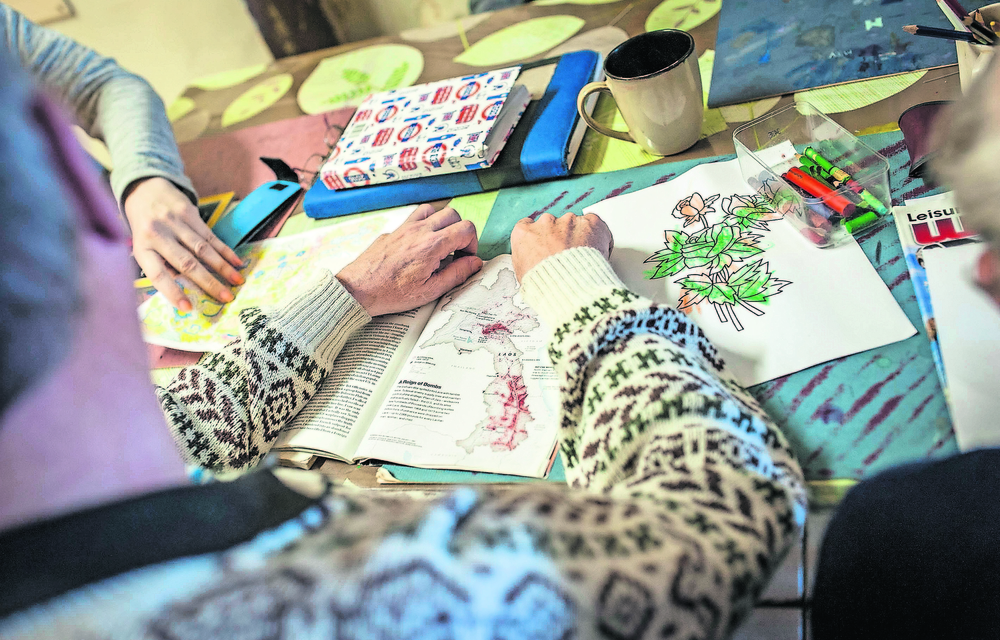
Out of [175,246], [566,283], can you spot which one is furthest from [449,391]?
[175,246]

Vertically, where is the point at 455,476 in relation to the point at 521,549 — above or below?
below

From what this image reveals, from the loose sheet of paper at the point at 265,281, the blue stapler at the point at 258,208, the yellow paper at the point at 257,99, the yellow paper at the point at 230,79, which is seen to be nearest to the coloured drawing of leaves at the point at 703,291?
the loose sheet of paper at the point at 265,281

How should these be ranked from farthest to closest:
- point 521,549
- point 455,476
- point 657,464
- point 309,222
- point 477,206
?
point 309,222 → point 477,206 → point 455,476 → point 657,464 → point 521,549

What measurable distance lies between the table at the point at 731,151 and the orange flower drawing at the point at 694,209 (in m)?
0.08

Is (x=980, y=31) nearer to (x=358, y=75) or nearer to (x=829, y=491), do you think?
(x=829, y=491)

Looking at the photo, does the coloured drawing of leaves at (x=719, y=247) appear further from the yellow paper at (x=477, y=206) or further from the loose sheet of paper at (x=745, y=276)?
the yellow paper at (x=477, y=206)

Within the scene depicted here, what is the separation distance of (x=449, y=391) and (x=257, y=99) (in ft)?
3.70

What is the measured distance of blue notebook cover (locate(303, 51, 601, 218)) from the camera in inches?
35.3

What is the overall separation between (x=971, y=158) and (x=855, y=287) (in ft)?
0.82

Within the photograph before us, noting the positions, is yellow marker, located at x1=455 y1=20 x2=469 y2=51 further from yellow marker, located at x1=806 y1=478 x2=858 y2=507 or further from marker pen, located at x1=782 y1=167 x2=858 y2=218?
yellow marker, located at x1=806 y1=478 x2=858 y2=507

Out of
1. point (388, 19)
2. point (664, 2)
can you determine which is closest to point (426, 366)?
point (664, 2)

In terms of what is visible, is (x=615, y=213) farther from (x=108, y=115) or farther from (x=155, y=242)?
(x=108, y=115)

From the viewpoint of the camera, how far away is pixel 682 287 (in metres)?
0.68

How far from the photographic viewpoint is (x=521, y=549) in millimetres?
320
